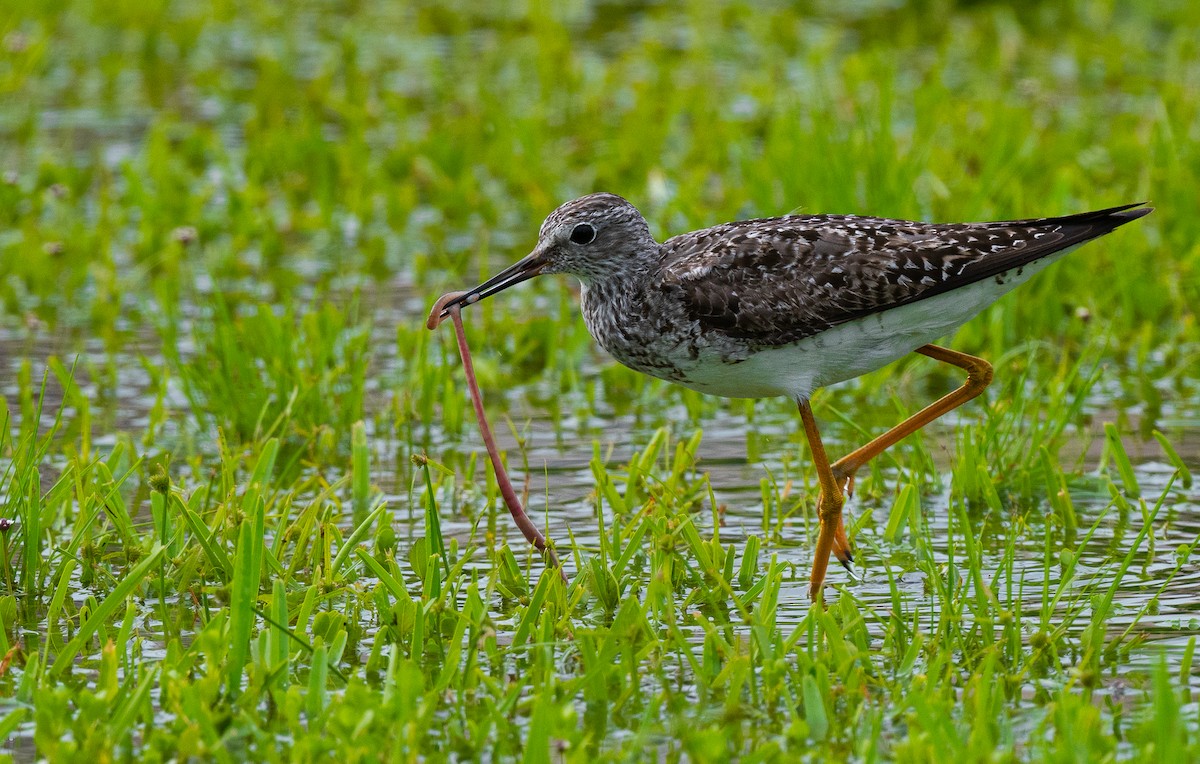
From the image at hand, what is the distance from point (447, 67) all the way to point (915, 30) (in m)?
4.25

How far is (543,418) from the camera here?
860 centimetres

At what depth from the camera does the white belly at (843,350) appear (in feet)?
21.1

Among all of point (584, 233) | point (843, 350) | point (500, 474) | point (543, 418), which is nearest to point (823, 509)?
point (843, 350)

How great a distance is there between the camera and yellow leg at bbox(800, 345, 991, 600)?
6.38 m

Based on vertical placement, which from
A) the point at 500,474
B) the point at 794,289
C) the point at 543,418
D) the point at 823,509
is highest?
the point at 794,289

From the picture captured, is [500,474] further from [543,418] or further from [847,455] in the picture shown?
[543,418]

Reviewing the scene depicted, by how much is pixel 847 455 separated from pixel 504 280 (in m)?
1.60

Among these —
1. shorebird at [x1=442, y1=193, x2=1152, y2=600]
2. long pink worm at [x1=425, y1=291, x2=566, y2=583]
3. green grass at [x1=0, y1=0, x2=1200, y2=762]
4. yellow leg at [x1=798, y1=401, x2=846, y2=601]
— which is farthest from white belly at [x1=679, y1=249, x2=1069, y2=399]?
long pink worm at [x1=425, y1=291, x2=566, y2=583]

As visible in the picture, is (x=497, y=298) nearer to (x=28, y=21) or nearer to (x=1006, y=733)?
(x=1006, y=733)

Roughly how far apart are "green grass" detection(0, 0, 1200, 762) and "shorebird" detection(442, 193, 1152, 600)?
0.53m

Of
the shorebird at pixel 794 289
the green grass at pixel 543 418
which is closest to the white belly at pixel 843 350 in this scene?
the shorebird at pixel 794 289

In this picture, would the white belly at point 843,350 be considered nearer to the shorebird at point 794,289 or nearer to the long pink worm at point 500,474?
the shorebird at point 794,289

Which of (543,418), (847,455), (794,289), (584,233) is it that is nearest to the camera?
(794,289)

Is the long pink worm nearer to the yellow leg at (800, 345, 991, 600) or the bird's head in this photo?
the bird's head
